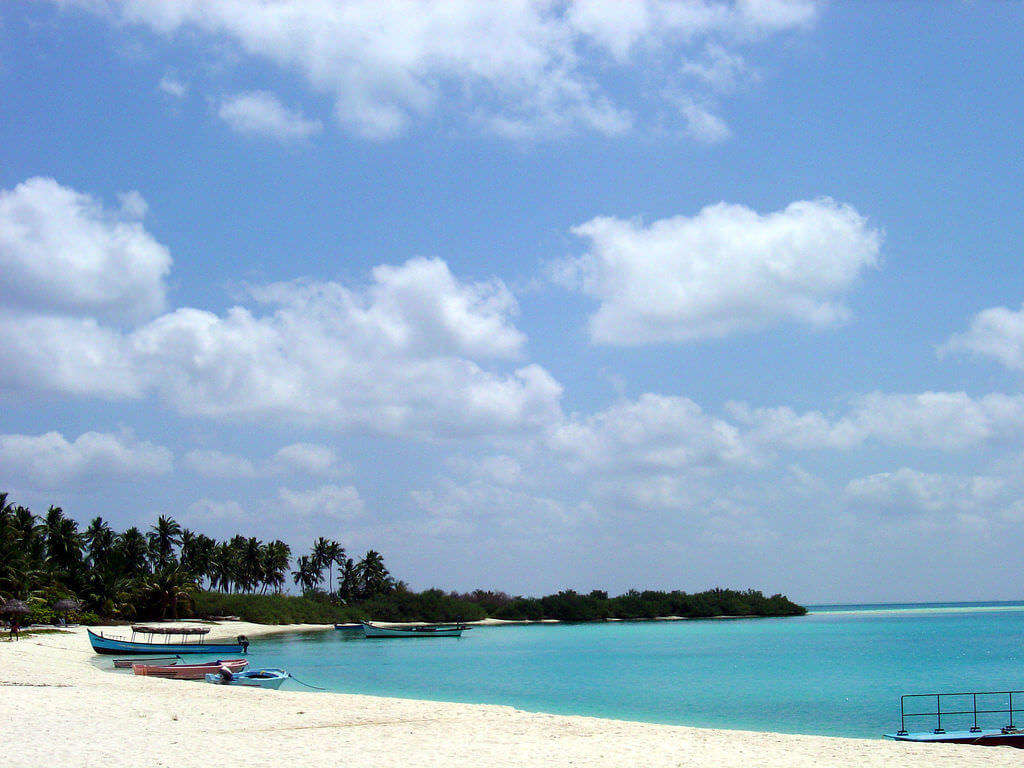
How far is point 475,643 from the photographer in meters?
90.6

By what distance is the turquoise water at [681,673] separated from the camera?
117ft

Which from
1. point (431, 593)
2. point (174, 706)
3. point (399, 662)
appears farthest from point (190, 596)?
point (174, 706)

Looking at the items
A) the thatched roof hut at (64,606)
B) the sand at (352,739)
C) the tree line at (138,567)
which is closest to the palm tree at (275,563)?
the tree line at (138,567)

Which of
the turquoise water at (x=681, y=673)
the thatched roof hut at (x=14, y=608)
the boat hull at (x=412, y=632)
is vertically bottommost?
the boat hull at (x=412, y=632)

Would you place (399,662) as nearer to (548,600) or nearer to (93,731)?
(93,731)

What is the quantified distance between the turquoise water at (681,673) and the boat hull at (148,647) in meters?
2.80

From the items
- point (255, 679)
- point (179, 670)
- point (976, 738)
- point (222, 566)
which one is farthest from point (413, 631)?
point (976, 738)

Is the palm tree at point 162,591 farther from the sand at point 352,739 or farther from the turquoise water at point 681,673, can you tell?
the sand at point 352,739

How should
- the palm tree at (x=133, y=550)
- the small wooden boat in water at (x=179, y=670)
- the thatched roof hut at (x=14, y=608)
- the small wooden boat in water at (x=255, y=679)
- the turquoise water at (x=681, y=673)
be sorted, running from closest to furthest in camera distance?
1. the turquoise water at (x=681, y=673)
2. the small wooden boat in water at (x=255, y=679)
3. the small wooden boat in water at (x=179, y=670)
4. the thatched roof hut at (x=14, y=608)
5. the palm tree at (x=133, y=550)

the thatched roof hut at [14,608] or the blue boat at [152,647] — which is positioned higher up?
the thatched roof hut at [14,608]

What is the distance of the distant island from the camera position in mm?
72000

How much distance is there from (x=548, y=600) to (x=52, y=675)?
118 metres

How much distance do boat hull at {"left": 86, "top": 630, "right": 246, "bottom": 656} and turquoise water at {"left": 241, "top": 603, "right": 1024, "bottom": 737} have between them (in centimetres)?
280

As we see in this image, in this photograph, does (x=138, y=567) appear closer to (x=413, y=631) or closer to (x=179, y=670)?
(x=413, y=631)
